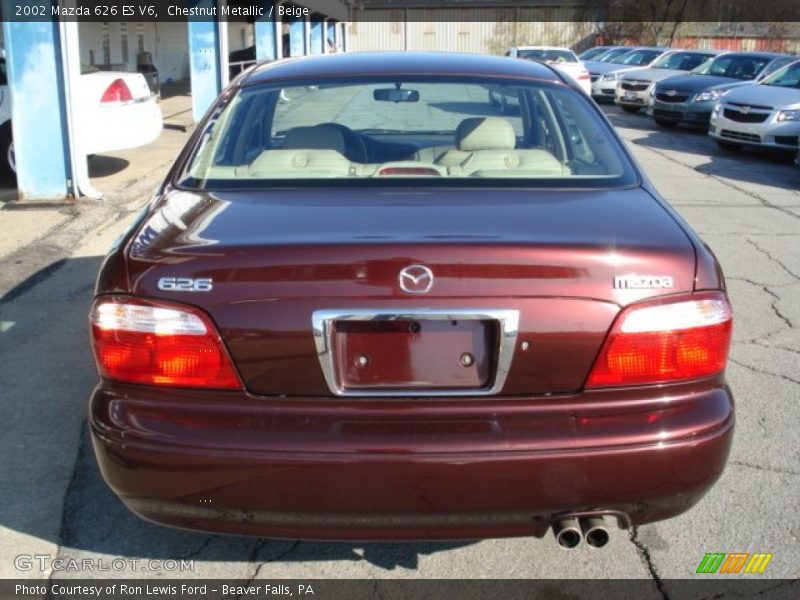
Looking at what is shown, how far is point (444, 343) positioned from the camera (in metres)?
2.39

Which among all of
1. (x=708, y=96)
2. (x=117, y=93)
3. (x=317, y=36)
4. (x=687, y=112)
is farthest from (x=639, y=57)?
(x=117, y=93)

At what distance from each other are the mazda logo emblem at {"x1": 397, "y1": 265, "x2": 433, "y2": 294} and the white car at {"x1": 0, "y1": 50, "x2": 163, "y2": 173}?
7.05 meters

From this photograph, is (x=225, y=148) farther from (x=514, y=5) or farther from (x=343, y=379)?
(x=514, y=5)

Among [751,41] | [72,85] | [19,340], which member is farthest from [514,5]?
[19,340]

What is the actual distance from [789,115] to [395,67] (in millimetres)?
10938

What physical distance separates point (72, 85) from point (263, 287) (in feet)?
22.4

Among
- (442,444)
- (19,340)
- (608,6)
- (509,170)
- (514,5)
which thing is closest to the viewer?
(442,444)

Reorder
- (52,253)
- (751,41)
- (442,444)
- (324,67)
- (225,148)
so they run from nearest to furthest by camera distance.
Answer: (442,444), (225,148), (324,67), (52,253), (751,41)

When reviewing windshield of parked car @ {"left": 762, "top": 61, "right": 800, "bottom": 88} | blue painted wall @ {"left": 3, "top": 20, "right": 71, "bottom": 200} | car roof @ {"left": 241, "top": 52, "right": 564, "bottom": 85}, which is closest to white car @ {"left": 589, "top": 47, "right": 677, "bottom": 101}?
windshield of parked car @ {"left": 762, "top": 61, "right": 800, "bottom": 88}

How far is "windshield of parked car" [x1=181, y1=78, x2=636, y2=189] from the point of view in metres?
3.16

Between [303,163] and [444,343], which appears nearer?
[444,343]

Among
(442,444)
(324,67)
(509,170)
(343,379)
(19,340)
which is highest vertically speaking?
(324,67)

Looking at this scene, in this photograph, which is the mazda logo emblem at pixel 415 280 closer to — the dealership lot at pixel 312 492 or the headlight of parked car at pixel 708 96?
the dealership lot at pixel 312 492

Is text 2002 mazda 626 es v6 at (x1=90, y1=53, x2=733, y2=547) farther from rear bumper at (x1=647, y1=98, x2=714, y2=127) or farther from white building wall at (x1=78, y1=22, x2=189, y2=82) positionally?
white building wall at (x1=78, y1=22, x2=189, y2=82)
